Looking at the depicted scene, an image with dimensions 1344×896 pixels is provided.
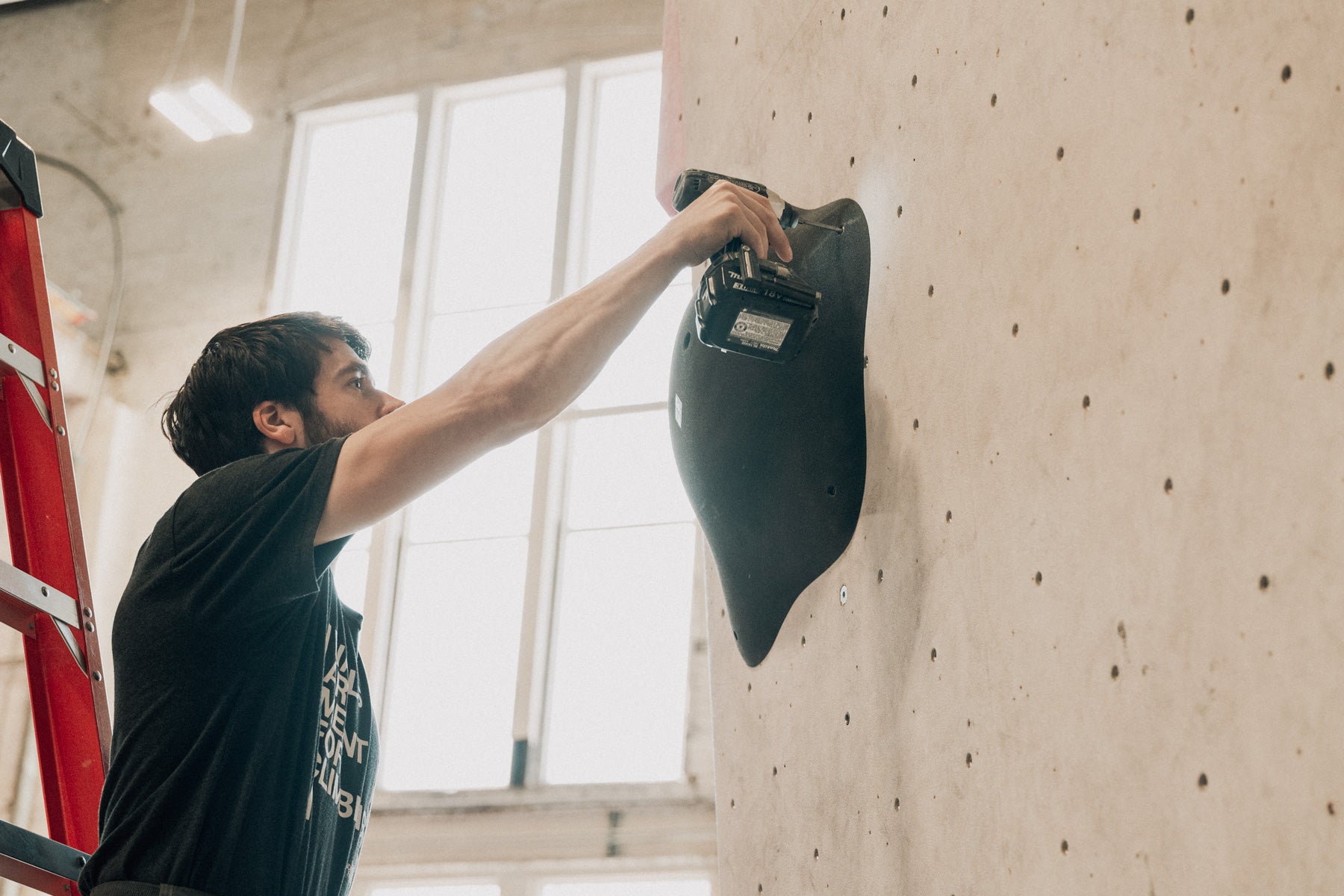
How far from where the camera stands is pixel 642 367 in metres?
6.43

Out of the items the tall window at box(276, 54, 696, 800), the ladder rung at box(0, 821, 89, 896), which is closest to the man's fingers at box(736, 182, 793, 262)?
the ladder rung at box(0, 821, 89, 896)

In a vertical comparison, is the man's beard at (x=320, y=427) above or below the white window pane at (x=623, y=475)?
below

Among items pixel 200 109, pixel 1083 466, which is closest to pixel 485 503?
pixel 200 109

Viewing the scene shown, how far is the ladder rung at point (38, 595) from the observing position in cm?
189

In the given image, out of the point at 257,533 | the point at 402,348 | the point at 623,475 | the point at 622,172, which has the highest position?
the point at 622,172

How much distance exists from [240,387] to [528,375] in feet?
2.01

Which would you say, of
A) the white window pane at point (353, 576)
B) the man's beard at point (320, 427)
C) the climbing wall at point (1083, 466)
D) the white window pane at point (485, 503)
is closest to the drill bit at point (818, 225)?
the climbing wall at point (1083, 466)

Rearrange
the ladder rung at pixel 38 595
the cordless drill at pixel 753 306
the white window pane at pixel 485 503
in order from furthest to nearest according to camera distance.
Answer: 1. the white window pane at pixel 485 503
2. the ladder rung at pixel 38 595
3. the cordless drill at pixel 753 306

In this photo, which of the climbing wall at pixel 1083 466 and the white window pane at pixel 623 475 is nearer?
the climbing wall at pixel 1083 466

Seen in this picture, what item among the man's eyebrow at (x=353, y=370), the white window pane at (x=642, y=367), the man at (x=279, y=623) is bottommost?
the man at (x=279, y=623)

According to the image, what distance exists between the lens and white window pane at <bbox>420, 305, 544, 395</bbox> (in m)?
6.71

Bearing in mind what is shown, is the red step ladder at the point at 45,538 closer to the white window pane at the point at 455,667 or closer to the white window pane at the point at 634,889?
the white window pane at the point at 634,889

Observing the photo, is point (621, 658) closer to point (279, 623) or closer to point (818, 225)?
point (279, 623)

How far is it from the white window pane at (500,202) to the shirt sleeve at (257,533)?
5334 millimetres
